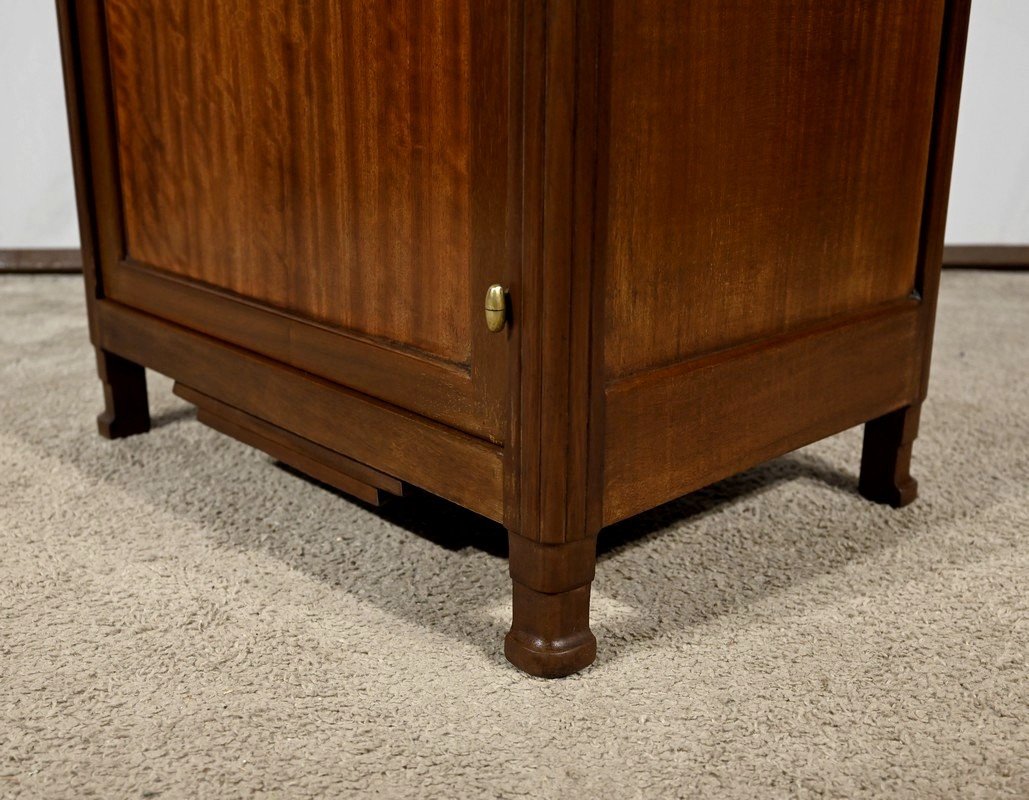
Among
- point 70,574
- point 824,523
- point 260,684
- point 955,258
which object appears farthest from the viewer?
point 955,258

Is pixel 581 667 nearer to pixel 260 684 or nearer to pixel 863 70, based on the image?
pixel 260 684

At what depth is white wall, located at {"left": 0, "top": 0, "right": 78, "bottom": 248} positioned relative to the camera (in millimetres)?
1989

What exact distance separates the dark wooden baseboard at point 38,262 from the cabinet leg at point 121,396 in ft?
2.76

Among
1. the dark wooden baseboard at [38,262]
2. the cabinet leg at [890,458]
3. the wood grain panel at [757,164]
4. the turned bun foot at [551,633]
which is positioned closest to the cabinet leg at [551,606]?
the turned bun foot at [551,633]

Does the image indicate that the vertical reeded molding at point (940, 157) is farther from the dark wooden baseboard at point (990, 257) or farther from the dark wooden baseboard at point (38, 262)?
the dark wooden baseboard at point (38, 262)

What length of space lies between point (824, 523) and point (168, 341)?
619 millimetres

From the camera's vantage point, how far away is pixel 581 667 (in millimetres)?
842

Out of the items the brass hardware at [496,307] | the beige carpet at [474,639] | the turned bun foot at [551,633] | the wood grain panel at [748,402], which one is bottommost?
the beige carpet at [474,639]

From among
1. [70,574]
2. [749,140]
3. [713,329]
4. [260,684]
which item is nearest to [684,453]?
[713,329]

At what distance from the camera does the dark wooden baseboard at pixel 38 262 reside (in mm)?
2047

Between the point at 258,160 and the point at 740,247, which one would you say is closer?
the point at 740,247

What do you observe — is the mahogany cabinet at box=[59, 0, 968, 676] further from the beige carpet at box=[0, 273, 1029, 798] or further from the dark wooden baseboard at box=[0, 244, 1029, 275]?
the dark wooden baseboard at box=[0, 244, 1029, 275]

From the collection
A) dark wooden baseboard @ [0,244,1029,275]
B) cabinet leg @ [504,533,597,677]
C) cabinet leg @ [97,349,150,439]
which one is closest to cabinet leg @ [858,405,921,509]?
cabinet leg @ [504,533,597,677]

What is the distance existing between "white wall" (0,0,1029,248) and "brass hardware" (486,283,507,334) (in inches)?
59.3
